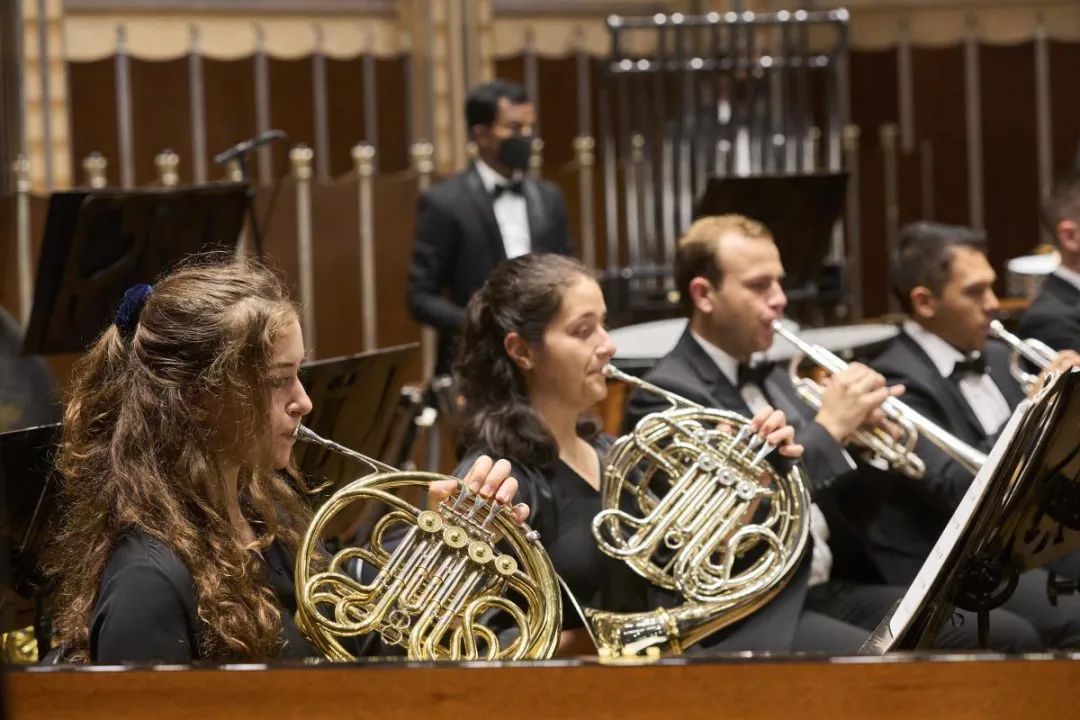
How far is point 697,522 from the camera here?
2822mm

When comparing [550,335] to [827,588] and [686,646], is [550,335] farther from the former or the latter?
[827,588]

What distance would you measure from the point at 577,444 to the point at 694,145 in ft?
17.0

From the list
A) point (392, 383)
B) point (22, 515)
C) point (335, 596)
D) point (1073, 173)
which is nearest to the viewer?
point (335, 596)

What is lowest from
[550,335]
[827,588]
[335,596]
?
[827,588]

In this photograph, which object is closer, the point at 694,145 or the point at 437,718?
the point at 437,718

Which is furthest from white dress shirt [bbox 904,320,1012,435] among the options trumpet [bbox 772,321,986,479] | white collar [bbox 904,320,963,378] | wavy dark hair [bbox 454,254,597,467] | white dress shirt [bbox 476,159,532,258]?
white dress shirt [bbox 476,159,532,258]

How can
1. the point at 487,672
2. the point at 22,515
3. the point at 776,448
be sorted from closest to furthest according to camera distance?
the point at 487,672
the point at 22,515
the point at 776,448

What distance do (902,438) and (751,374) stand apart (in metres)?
0.38

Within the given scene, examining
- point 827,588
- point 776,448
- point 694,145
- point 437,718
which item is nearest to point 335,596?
point 437,718

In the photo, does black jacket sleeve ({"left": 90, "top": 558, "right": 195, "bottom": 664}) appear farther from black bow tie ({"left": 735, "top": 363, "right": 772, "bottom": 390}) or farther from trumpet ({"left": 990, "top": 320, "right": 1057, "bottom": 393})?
trumpet ({"left": 990, "top": 320, "right": 1057, "bottom": 393})

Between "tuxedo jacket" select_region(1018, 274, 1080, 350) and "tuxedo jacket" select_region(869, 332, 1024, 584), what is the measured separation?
31 cm

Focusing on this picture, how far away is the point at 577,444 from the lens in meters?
3.07

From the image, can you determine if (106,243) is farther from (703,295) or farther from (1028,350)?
(1028,350)

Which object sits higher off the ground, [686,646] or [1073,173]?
[1073,173]
